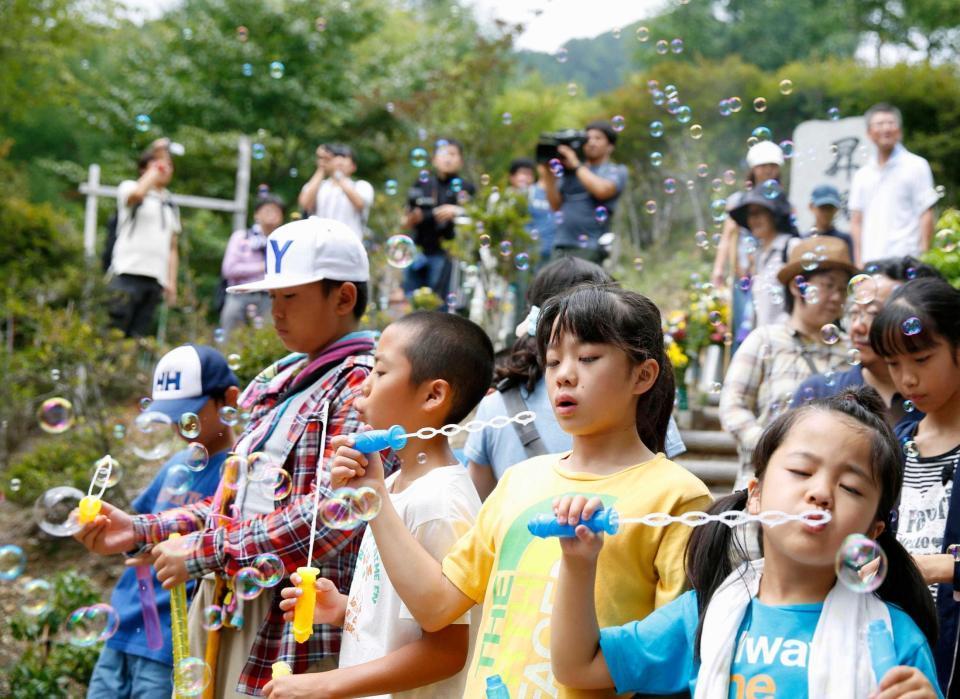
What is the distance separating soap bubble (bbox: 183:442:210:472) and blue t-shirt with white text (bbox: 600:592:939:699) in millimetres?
1656

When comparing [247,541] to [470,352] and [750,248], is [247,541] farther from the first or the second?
[750,248]

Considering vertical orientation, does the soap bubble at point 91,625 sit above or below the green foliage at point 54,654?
above

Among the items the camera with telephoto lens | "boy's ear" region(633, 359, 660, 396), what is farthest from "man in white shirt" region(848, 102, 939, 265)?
"boy's ear" region(633, 359, 660, 396)

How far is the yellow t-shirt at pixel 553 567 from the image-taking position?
2.23m

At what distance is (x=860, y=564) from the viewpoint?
1.90 metres

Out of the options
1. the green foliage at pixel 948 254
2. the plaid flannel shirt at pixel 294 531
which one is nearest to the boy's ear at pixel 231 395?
the plaid flannel shirt at pixel 294 531

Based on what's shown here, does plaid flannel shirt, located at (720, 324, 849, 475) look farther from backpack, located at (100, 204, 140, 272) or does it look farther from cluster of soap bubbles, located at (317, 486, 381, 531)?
backpack, located at (100, 204, 140, 272)

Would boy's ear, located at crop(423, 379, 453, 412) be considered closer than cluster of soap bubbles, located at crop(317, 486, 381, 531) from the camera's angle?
No

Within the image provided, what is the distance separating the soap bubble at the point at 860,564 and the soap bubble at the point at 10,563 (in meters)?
2.01

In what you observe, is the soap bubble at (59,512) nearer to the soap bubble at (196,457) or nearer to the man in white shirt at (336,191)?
the soap bubble at (196,457)

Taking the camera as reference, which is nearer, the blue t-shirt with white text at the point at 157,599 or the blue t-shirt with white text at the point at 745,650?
the blue t-shirt with white text at the point at 745,650

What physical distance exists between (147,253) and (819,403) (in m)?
7.28

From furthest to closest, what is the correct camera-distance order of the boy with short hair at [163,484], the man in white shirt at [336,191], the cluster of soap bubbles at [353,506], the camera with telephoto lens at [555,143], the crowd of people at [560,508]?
the man in white shirt at [336,191]
the camera with telephoto lens at [555,143]
the boy with short hair at [163,484]
the cluster of soap bubbles at [353,506]
the crowd of people at [560,508]

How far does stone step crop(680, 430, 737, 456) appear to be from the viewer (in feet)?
22.7
